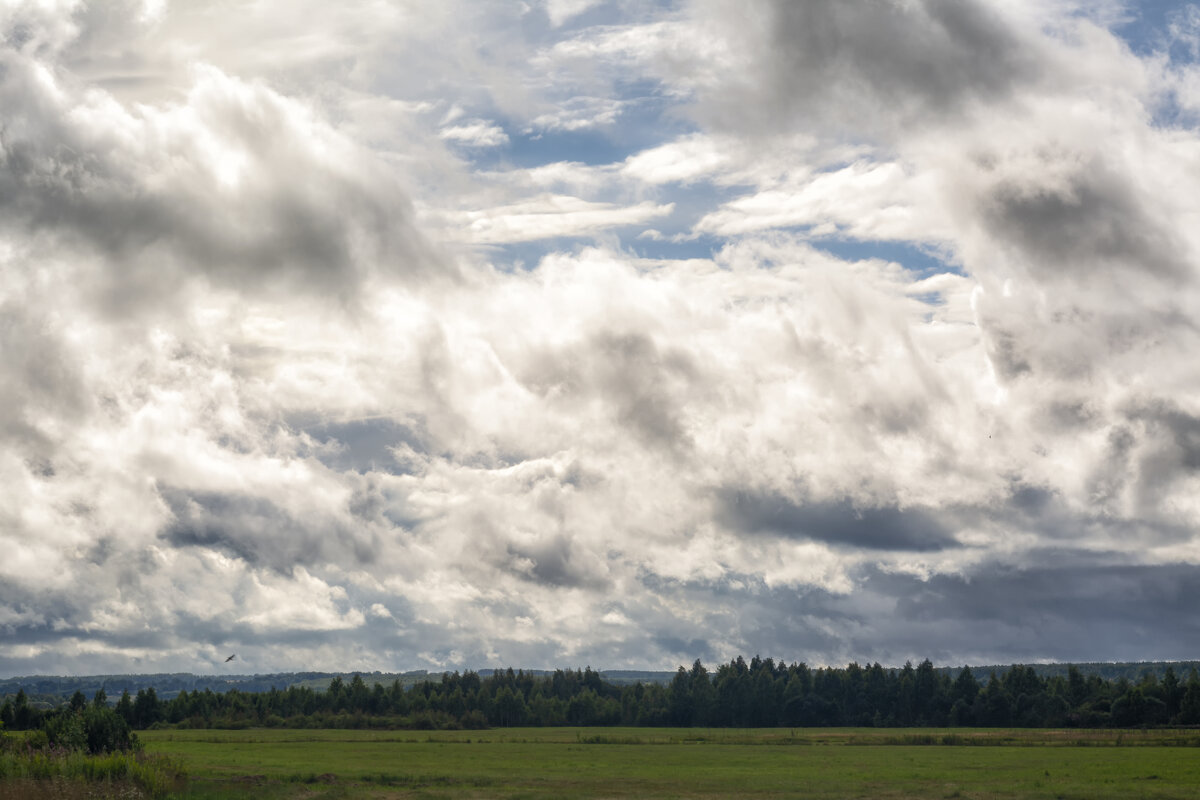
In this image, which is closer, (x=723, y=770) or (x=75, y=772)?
(x=75, y=772)

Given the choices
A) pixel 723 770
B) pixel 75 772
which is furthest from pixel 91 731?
pixel 723 770

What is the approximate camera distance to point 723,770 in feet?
320

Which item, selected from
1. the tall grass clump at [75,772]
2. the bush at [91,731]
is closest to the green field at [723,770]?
the tall grass clump at [75,772]

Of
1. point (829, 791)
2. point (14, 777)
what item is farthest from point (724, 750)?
point (14, 777)

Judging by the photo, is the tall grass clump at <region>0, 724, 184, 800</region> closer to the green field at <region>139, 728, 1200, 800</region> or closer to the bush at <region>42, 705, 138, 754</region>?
the bush at <region>42, 705, 138, 754</region>

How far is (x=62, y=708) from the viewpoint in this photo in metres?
74.9

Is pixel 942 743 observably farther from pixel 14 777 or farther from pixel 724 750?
pixel 14 777

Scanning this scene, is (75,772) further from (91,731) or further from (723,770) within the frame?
(723,770)

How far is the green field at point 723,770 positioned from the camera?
239 ft

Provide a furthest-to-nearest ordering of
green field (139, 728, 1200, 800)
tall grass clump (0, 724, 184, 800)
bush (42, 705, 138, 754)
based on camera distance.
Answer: green field (139, 728, 1200, 800), bush (42, 705, 138, 754), tall grass clump (0, 724, 184, 800)

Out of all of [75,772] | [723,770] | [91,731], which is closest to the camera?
[75,772]

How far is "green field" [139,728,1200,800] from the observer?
72750mm

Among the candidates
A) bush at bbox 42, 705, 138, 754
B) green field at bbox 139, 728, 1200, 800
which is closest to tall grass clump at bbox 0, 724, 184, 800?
bush at bbox 42, 705, 138, 754

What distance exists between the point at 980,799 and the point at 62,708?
6449cm
